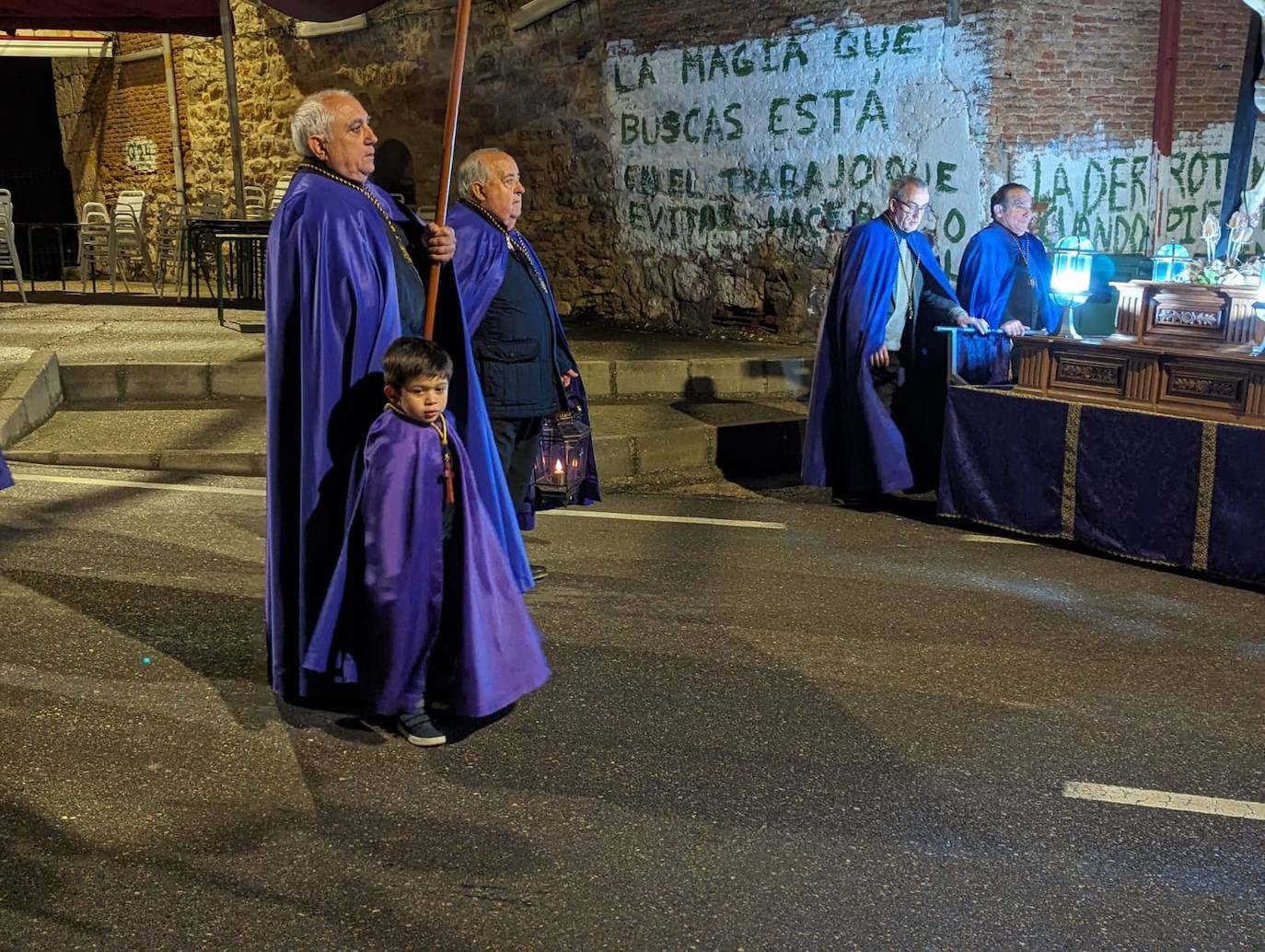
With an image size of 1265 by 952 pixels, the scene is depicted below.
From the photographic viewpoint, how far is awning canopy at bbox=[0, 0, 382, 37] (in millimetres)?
11133

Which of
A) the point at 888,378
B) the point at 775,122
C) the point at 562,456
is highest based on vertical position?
the point at 775,122

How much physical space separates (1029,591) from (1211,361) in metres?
1.43

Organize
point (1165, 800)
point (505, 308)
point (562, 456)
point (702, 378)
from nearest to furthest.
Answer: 1. point (1165, 800)
2. point (505, 308)
3. point (562, 456)
4. point (702, 378)

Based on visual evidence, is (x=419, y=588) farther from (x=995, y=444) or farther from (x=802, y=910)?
(x=995, y=444)

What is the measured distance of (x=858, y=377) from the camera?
7629 millimetres

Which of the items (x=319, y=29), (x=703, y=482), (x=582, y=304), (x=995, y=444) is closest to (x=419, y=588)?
(x=995, y=444)

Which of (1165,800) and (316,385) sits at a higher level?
(316,385)

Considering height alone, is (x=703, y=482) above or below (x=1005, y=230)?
below

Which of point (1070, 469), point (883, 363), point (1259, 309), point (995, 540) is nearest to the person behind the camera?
point (1259, 309)

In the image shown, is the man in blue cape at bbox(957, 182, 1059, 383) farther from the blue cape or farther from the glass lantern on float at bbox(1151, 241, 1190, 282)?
the glass lantern on float at bbox(1151, 241, 1190, 282)

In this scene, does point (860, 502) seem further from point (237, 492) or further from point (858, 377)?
point (237, 492)

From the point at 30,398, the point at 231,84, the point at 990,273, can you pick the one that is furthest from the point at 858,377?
the point at 231,84

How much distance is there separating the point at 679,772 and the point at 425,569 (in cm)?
99

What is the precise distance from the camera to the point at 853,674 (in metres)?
4.88
